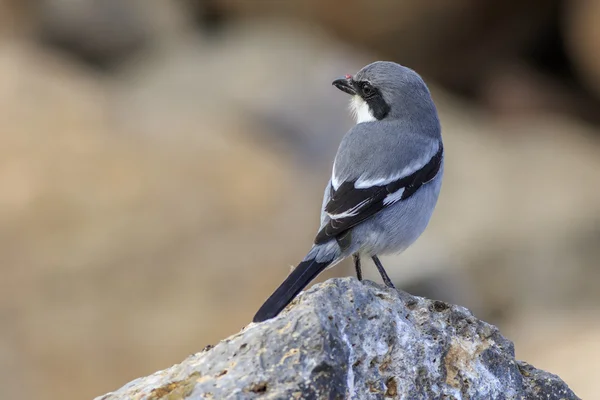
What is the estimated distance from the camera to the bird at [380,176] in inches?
199

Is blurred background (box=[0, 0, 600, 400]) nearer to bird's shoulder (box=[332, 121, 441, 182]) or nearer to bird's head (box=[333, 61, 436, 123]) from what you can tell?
bird's head (box=[333, 61, 436, 123])

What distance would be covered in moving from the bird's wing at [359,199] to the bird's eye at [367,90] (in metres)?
0.82

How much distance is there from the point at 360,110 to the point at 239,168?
178 inches

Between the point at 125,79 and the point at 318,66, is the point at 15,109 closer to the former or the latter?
the point at 125,79

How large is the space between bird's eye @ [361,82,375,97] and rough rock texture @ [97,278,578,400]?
1.98 metres

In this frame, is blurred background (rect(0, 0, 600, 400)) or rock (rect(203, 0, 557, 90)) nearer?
blurred background (rect(0, 0, 600, 400))

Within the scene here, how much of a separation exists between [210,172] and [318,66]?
4.08 meters

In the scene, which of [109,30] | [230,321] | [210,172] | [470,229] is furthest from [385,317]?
[109,30]

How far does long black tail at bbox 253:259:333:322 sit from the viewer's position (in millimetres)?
4078

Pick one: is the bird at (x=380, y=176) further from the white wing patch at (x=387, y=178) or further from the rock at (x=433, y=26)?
the rock at (x=433, y=26)

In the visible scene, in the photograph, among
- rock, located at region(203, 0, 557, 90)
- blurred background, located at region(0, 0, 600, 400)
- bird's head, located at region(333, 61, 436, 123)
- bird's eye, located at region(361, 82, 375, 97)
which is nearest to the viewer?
bird's head, located at region(333, 61, 436, 123)

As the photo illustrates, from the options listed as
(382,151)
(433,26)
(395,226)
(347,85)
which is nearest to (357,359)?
(395,226)

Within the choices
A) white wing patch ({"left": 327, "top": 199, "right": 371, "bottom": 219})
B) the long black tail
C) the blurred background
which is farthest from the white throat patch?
the blurred background

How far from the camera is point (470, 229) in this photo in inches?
466
